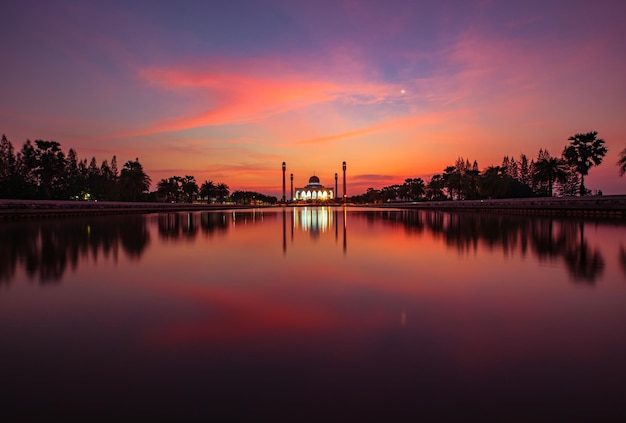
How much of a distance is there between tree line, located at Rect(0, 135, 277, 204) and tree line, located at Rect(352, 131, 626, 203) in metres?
70.6

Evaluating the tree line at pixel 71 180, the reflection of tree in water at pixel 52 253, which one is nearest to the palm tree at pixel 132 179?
the tree line at pixel 71 180

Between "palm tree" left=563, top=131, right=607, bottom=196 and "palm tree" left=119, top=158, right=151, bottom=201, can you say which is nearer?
"palm tree" left=563, top=131, right=607, bottom=196

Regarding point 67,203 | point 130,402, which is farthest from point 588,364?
point 67,203

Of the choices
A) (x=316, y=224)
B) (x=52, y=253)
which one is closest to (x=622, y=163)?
(x=316, y=224)

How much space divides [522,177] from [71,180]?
127 m

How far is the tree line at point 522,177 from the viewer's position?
53.3 meters

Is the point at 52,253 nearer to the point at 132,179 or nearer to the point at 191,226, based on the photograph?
the point at 191,226

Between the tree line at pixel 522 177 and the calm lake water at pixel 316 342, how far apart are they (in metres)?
48.6

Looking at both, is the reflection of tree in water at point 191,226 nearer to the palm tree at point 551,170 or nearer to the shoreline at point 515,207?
the shoreline at point 515,207

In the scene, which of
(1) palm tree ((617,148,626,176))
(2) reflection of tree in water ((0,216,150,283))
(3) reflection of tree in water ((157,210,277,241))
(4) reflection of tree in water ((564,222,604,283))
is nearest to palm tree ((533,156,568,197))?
(1) palm tree ((617,148,626,176))

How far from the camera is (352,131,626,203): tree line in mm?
53281

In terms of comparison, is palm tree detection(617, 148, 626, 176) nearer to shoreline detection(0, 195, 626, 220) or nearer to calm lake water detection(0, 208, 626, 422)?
shoreline detection(0, 195, 626, 220)

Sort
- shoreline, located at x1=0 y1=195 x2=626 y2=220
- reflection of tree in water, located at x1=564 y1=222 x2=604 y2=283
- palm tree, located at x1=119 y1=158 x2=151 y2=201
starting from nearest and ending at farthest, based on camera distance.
Answer: reflection of tree in water, located at x1=564 y1=222 x2=604 y2=283 → shoreline, located at x1=0 y1=195 x2=626 y2=220 → palm tree, located at x1=119 y1=158 x2=151 y2=201

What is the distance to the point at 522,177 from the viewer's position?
118 m
